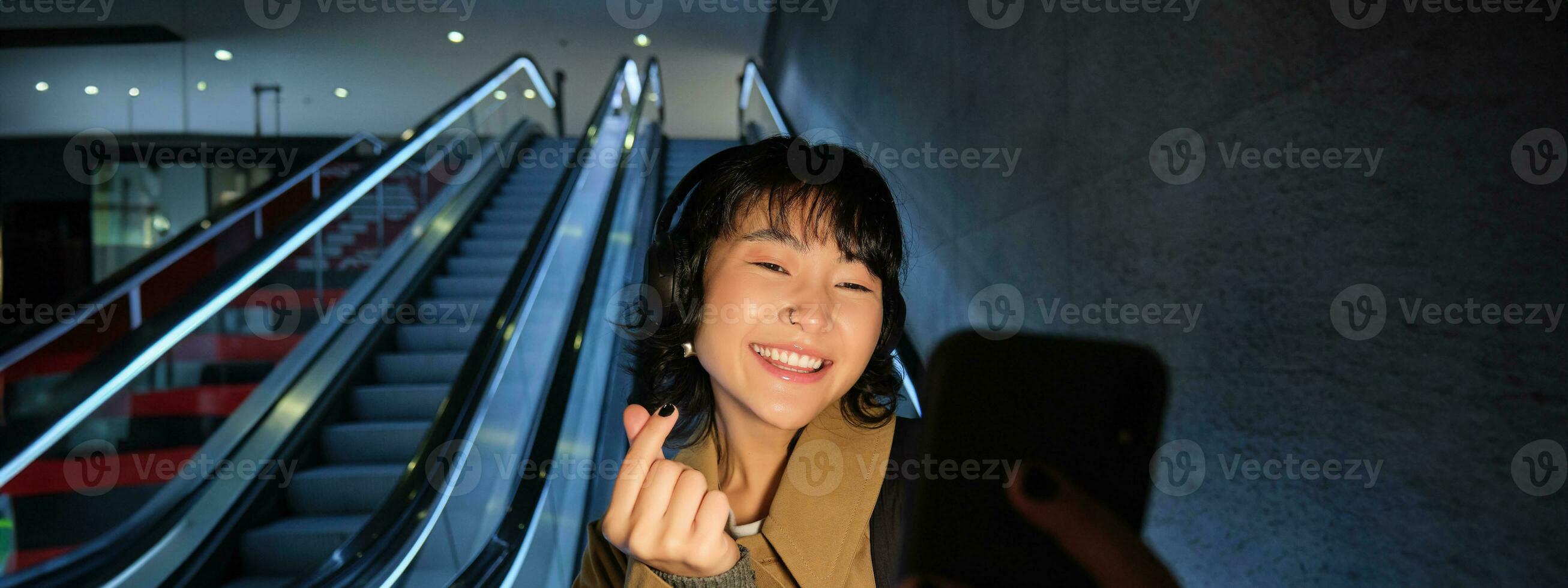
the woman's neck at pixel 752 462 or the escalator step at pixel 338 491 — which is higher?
the woman's neck at pixel 752 462

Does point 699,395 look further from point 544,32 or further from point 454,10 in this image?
point 544,32

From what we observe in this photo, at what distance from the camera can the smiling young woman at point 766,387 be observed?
949 mm

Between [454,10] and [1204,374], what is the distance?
11473 millimetres

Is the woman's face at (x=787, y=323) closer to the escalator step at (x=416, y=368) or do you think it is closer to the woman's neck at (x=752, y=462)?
the woman's neck at (x=752, y=462)

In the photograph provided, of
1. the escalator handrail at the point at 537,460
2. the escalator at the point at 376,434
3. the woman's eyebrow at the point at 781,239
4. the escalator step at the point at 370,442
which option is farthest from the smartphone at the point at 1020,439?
the escalator step at the point at 370,442

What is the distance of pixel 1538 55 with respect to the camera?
1113 millimetres

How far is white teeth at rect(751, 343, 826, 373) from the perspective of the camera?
108cm

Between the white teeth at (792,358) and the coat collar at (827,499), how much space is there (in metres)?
0.11

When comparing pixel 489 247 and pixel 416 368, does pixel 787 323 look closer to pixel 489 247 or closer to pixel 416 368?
pixel 416 368

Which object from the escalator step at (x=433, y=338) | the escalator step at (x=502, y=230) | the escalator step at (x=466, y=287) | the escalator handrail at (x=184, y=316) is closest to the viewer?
the escalator handrail at (x=184, y=316)

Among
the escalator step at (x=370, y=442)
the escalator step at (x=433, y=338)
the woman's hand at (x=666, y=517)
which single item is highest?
the woman's hand at (x=666, y=517)


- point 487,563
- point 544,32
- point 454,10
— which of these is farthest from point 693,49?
point 487,563

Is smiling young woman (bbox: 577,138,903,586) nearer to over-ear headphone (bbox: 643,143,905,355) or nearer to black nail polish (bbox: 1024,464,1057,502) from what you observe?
over-ear headphone (bbox: 643,143,905,355)

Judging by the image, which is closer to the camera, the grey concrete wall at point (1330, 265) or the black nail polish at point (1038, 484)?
the black nail polish at point (1038, 484)
